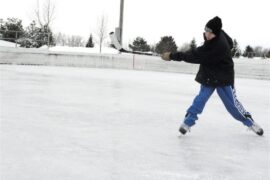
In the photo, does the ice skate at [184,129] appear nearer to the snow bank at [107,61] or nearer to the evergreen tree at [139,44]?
the snow bank at [107,61]

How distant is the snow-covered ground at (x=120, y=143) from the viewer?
3361mm

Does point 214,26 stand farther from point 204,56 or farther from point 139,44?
point 139,44

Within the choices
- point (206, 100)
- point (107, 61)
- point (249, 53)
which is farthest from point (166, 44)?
point (206, 100)

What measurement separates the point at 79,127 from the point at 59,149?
3.88ft

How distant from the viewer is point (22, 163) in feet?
11.3

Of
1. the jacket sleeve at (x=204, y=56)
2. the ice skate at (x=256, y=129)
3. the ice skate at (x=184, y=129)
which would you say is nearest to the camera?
the jacket sleeve at (x=204, y=56)

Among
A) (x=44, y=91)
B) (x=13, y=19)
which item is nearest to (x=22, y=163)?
(x=44, y=91)

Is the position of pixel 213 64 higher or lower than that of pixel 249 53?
higher

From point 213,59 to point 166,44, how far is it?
63.9 metres

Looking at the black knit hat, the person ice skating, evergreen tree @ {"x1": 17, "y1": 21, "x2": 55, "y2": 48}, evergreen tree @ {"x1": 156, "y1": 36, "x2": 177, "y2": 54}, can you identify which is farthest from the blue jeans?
evergreen tree @ {"x1": 156, "y1": 36, "x2": 177, "y2": 54}

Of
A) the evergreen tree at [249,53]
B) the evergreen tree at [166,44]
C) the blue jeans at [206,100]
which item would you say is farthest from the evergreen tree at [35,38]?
the evergreen tree at [166,44]

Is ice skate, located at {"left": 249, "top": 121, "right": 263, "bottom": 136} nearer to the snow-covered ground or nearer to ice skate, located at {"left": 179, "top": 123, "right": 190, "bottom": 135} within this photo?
the snow-covered ground

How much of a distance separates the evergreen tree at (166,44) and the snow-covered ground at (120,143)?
58.5 meters

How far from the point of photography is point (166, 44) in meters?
68.2
